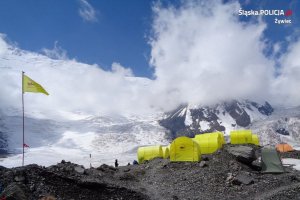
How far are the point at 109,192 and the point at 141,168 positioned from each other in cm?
1117

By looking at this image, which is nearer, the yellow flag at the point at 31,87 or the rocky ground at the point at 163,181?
the rocky ground at the point at 163,181

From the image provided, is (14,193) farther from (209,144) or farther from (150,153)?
(150,153)

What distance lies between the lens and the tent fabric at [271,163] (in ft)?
92.2

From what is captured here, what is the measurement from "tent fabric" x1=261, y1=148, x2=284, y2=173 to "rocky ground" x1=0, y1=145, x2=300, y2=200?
2.34 feet

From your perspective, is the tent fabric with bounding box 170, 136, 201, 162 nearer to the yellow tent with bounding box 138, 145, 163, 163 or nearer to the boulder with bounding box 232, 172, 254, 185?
the boulder with bounding box 232, 172, 254, 185

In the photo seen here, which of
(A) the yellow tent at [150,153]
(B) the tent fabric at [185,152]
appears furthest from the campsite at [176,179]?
(A) the yellow tent at [150,153]

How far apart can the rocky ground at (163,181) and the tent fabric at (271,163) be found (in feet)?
2.34

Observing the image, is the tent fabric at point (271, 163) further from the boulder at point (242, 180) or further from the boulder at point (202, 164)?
the boulder at point (202, 164)

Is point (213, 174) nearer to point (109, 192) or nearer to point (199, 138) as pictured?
point (109, 192)

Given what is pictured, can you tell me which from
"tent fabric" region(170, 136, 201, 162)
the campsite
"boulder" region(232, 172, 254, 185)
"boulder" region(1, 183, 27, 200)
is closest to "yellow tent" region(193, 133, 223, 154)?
the campsite

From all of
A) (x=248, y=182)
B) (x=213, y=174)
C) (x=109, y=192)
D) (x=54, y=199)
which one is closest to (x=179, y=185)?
(x=213, y=174)

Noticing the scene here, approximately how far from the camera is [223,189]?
24234mm

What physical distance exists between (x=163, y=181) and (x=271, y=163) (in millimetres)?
8400

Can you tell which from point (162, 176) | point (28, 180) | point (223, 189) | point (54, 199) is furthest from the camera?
point (162, 176)
